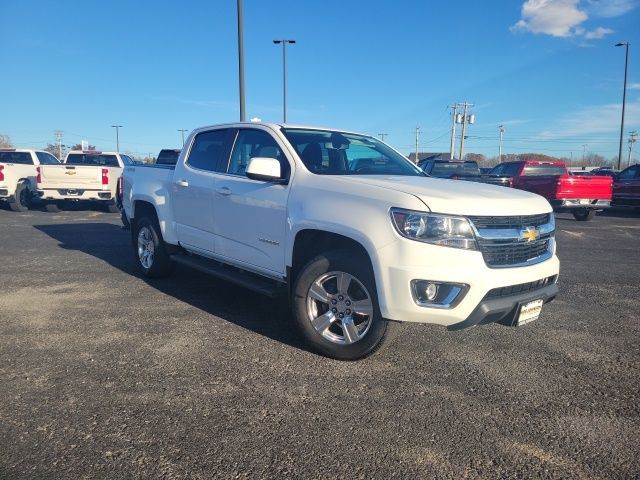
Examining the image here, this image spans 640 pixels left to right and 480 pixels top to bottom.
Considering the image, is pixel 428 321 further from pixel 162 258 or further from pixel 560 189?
pixel 560 189

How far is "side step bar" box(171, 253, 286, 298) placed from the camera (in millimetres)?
4215

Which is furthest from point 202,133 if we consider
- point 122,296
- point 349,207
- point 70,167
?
point 70,167

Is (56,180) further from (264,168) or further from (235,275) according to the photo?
(264,168)

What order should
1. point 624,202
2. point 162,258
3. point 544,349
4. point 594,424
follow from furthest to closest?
point 624,202
point 162,258
point 544,349
point 594,424

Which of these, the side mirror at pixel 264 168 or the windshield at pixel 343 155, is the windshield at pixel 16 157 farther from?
the side mirror at pixel 264 168

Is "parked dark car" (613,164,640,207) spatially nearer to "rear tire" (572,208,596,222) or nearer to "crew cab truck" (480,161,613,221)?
"rear tire" (572,208,596,222)

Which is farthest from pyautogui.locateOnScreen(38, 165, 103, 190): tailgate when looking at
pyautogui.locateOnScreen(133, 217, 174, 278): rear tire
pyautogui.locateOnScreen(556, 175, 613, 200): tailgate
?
pyautogui.locateOnScreen(556, 175, 613, 200): tailgate

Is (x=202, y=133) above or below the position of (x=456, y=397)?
above

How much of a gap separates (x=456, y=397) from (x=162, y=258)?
403cm

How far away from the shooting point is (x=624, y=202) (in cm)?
1591

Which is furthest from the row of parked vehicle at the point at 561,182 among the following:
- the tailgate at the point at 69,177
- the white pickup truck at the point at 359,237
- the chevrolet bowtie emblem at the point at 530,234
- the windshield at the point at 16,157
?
the windshield at the point at 16,157

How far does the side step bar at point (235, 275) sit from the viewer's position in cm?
421

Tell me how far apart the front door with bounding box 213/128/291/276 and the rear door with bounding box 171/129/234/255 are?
167 mm

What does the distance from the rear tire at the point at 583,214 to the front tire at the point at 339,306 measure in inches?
512
